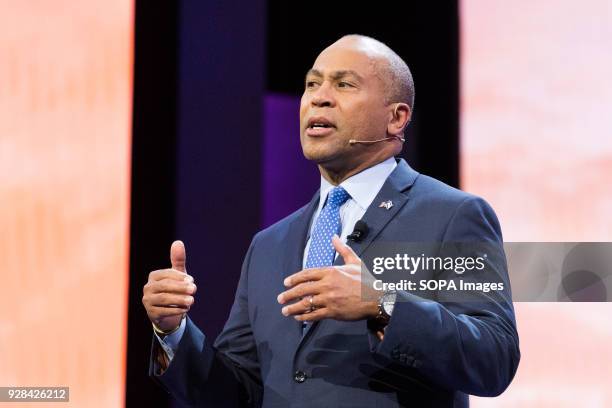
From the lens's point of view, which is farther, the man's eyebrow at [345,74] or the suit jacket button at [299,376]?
the man's eyebrow at [345,74]

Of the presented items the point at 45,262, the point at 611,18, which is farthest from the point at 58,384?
the point at 611,18

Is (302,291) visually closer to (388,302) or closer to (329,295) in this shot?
(329,295)

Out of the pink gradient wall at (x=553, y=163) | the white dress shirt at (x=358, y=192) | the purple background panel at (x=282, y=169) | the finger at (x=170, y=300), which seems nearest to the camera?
the finger at (x=170, y=300)

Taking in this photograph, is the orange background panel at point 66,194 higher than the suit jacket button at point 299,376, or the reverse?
the orange background panel at point 66,194

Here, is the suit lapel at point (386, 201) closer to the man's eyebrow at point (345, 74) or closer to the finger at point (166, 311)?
the man's eyebrow at point (345, 74)

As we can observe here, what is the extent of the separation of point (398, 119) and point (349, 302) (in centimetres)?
70

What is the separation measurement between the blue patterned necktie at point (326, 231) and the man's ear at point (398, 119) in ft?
0.64

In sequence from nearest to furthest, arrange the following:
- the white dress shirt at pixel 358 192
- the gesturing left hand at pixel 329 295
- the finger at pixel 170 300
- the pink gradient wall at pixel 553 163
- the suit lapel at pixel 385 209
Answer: the gesturing left hand at pixel 329 295 < the finger at pixel 170 300 < the suit lapel at pixel 385 209 < the white dress shirt at pixel 358 192 < the pink gradient wall at pixel 553 163

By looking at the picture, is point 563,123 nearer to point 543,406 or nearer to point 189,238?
point 543,406

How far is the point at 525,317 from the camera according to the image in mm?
2904

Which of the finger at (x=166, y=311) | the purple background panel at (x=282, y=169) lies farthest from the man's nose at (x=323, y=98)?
the purple background panel at (x=282, y=169)

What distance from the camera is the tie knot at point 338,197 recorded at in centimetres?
211

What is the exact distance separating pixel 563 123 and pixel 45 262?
5.48 feet

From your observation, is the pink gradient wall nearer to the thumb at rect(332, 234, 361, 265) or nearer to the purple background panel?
the purple background panel
